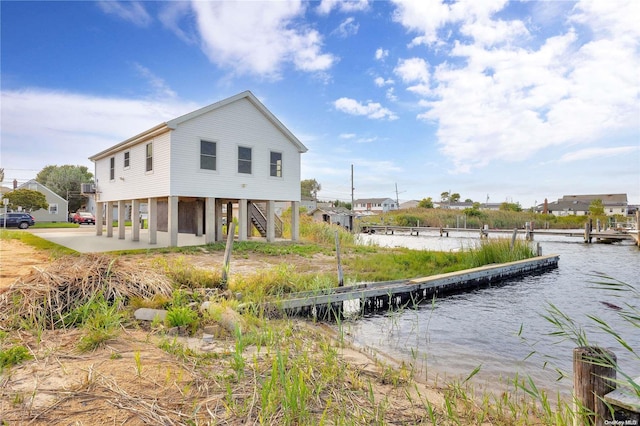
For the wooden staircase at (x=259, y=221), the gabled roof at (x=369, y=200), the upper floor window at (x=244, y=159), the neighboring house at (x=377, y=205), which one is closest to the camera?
the upper floor window at (x=244, y=159)

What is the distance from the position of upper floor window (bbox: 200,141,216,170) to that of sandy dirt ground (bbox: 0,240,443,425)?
12.9m

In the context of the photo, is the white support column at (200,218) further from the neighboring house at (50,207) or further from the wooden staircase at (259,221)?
the neighboring house at (50,207)

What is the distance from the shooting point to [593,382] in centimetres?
277

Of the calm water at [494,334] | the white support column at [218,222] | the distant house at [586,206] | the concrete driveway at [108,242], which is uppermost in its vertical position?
the distant house at [586,206]

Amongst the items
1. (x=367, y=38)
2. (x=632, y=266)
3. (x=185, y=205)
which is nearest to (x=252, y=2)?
(x=367, y=38)

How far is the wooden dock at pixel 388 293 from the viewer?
808 centimetres

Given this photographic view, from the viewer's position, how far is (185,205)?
2555 cm

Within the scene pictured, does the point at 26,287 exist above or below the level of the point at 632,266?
above

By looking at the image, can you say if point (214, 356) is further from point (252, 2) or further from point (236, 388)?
point (252, 2)

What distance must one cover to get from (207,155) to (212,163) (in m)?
0.44

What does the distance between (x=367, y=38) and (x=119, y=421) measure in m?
16.4

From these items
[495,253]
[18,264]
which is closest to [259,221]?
[18,264]

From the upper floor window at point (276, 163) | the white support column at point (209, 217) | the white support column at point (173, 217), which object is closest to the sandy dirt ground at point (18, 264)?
the white support column at point (173, 217)

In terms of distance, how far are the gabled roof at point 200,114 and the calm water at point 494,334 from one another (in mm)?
12578
